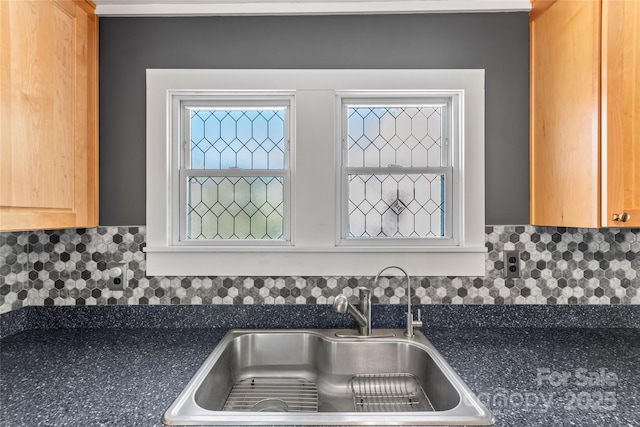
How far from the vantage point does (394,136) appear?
188cm

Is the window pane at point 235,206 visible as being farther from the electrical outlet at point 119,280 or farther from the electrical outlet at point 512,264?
the electrical outlet at point 512,264

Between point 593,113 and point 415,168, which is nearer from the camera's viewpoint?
point 593,113

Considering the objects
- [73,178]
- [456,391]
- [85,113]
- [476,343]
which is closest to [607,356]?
[476,343]

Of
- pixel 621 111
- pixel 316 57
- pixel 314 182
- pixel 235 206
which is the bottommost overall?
pixel 235 206

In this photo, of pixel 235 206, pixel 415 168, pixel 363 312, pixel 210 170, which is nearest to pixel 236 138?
pixel 210 170

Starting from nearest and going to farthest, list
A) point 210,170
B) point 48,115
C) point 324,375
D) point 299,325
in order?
point 48,115, point 324,375, point 299,325, point 210,170

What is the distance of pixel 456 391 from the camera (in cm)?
114

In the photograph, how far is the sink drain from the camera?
1.43 m

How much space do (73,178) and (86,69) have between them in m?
0.49

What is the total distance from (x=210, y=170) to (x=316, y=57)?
2.33 feet

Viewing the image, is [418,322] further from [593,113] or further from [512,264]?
[593,113]

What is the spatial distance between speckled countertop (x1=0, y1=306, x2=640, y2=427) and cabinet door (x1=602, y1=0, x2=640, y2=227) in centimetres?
53

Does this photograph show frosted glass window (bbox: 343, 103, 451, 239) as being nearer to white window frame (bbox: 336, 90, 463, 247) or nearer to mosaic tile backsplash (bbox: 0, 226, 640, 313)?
white window frame (bbox: 336, 90, 463, 247)

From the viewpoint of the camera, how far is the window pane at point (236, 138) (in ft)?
6.16
